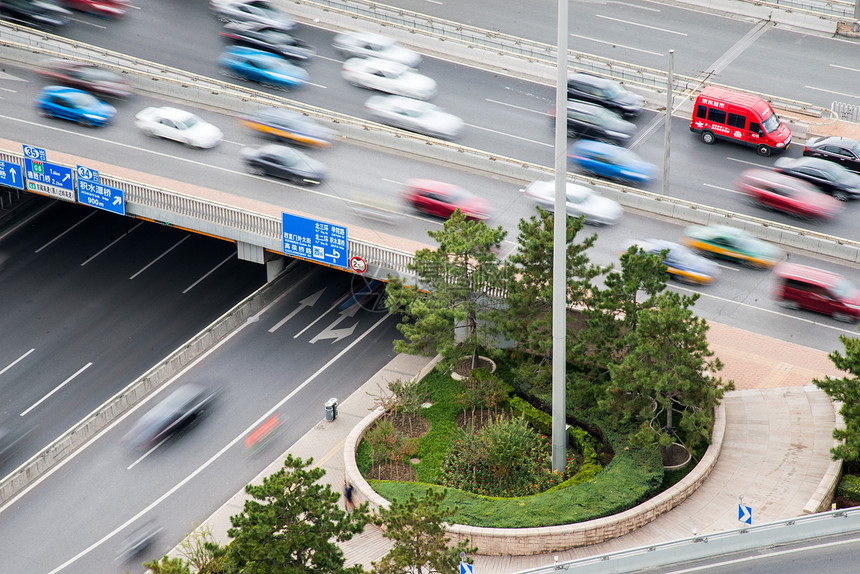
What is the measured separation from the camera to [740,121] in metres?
59.4

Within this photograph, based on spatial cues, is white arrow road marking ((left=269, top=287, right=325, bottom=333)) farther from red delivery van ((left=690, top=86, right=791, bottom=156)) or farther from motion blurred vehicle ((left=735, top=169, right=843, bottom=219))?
red delivery van ((left=690, top=86, right=791, bottom=156))

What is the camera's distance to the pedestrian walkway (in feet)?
128

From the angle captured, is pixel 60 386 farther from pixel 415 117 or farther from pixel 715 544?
pixel 715 544

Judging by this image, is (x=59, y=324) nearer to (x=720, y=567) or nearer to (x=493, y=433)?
(x=493, y=433)

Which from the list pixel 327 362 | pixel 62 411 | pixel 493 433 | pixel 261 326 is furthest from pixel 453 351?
pixel 62 411

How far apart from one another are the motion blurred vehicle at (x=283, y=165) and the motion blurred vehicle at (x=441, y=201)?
469 cm

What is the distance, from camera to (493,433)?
137 feet

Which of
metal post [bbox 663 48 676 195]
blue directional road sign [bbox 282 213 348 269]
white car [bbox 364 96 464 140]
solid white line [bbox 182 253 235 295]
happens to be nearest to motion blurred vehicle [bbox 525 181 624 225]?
metal post [bbox 663 48 676 195]

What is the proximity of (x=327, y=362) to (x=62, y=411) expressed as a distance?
10.8 meters

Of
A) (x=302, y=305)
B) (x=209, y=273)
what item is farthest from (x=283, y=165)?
(x=302, y=305)

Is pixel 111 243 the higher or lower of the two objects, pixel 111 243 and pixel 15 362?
the higher

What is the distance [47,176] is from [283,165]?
33.3 ft

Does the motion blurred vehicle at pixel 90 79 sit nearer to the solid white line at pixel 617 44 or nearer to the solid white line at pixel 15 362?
the solid white line at pixel 15 362

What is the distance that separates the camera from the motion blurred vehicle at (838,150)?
57906 mm
